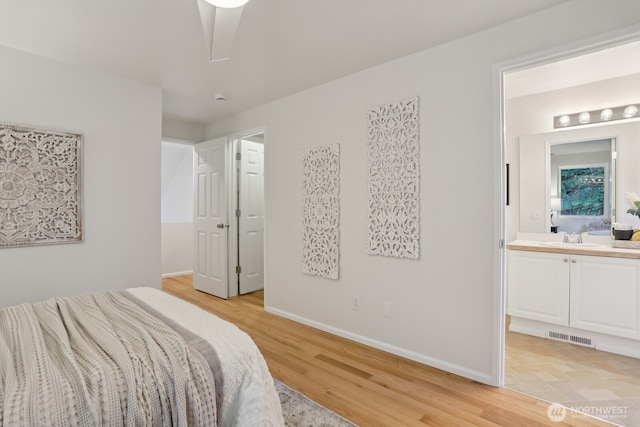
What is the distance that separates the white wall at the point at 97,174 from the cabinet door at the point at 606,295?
3925 mm

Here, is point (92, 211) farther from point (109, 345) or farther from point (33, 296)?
point (109, 345)

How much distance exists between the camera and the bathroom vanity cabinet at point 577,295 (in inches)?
98.3

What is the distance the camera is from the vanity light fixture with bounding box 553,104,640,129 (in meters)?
2.89

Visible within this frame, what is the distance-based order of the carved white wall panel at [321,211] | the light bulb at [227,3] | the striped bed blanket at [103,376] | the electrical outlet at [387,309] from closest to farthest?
1. the striped bed blanket at [103,376]
2. the light bulb at [227,3]
3. the electrical outlet at [387,309]
4. the carved white wall panel at [321,211]

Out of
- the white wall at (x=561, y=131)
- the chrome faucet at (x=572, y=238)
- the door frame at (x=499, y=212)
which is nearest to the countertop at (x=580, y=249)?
the chrome faucet at (x=572, y=238)

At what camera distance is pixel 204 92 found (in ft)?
10.8

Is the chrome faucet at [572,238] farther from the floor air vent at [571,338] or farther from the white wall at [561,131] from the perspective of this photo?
the floor air vent at [571,338]

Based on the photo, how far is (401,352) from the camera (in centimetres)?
254

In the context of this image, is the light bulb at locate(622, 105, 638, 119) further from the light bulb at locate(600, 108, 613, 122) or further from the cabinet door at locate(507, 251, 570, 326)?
the cabinet door at locate(507, 251, 570, 326)

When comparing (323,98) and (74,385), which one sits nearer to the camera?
(74,385)

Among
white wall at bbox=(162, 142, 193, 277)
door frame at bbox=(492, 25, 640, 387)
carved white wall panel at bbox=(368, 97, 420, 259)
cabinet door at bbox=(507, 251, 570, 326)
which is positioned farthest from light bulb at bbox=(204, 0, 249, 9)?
white wall at bbox=(162, 142, 193, 277)

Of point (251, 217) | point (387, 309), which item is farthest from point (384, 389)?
point (251, 217)

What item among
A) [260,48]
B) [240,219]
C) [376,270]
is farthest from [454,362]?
[240,219]

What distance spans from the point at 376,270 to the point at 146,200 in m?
2.33
